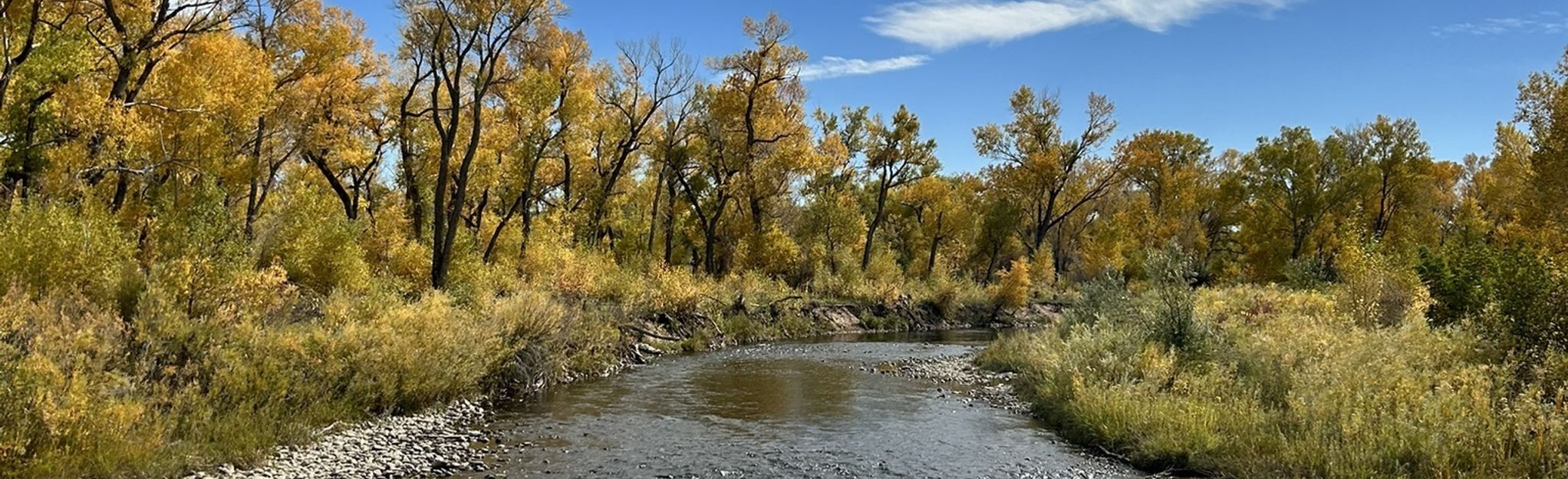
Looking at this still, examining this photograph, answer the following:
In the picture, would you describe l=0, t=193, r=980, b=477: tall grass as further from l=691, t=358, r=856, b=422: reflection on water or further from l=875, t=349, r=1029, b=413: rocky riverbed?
l=875, t=349, r=1029, b=413: rocky riverbed

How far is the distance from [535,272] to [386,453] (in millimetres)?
16853

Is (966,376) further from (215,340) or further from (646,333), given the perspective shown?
(215,340)

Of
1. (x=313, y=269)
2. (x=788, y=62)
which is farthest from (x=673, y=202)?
(x=313, y=269)

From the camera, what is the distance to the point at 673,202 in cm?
4384

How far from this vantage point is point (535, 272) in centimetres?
2652

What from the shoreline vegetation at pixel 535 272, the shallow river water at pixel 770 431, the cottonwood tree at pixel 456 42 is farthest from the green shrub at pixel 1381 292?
the cottonwood tree at pixel 456 42

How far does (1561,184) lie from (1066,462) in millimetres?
19289

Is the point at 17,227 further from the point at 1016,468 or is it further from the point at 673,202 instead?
the point at 673,202

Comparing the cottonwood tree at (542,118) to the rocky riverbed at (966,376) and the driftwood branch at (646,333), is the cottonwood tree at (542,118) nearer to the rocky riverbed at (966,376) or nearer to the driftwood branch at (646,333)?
the driftwood branch at (646,333)

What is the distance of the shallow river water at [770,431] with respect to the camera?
32.6ft

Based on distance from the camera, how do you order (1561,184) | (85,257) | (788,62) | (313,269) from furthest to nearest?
(788,62) → (1561,184) → (313,269) → (85,257)

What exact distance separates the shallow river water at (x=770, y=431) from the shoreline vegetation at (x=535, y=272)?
1200 millimetres

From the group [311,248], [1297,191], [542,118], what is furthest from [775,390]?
[1297,191]

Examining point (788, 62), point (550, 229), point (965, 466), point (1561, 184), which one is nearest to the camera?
point (965, 466)
